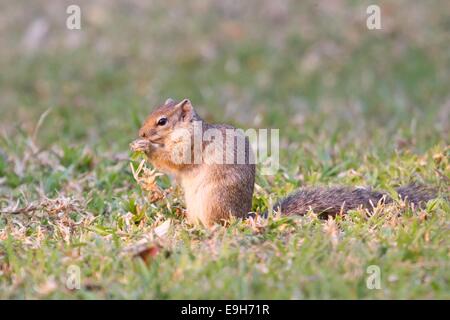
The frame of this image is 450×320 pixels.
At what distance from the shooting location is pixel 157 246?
4.34 m

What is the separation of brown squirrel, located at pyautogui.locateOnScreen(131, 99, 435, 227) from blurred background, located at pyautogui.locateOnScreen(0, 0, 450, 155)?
259 cm

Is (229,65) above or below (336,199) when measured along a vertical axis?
above

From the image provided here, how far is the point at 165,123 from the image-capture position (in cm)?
527

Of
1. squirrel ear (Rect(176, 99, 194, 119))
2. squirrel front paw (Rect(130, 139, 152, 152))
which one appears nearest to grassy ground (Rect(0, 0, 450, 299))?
squirrel front paw (Rect(130, 139, 152, 152))

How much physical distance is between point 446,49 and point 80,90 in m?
4.44

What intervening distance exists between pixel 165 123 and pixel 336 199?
1109mm

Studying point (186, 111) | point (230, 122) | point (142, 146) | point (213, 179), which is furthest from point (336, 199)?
point (230, 122)

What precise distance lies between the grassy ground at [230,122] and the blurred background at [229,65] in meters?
0.03

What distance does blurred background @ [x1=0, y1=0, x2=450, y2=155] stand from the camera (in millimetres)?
8930

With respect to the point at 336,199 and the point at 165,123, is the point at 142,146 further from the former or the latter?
the point at 336,199

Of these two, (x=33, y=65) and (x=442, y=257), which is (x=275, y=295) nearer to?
(x=442, y=257)

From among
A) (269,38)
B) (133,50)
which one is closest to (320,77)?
(269,38)

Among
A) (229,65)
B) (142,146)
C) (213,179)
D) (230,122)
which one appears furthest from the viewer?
(229,65)

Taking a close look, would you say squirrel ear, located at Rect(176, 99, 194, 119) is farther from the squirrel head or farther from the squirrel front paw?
the squirrel front paw
